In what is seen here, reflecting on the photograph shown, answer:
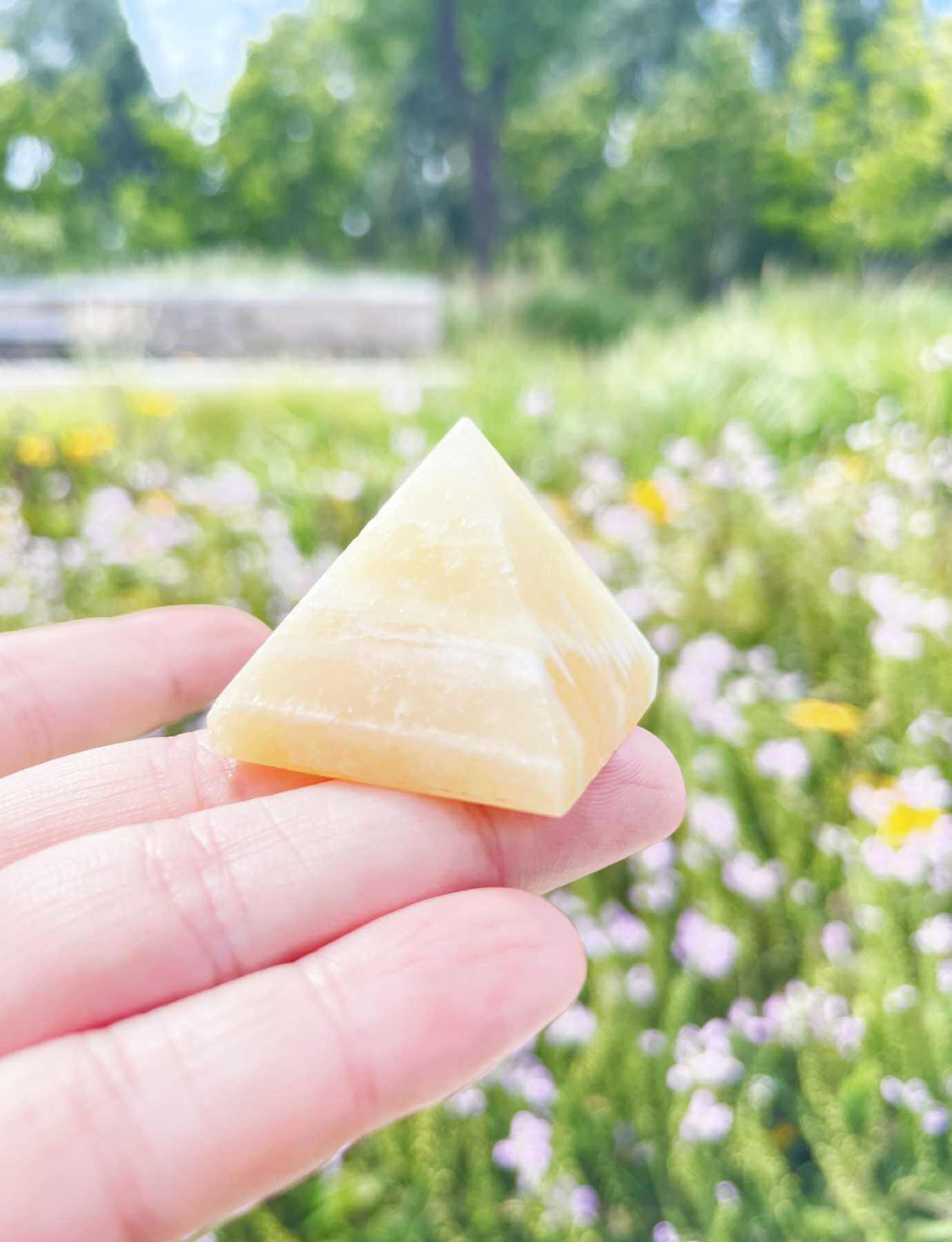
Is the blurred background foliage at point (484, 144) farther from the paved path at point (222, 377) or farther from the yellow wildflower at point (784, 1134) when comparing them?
the yellow wildflower at point (784, 1134)

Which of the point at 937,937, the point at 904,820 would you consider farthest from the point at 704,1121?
the point at 904,820

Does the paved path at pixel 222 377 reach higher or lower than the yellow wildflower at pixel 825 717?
lower

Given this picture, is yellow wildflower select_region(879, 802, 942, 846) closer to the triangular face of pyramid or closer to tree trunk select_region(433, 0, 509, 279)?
the triangular face of pyramid

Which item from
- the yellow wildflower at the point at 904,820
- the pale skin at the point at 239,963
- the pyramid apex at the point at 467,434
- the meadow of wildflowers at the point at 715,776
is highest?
the pyramid apex at the point at 467,434

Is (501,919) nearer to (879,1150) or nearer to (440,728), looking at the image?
(440,728)

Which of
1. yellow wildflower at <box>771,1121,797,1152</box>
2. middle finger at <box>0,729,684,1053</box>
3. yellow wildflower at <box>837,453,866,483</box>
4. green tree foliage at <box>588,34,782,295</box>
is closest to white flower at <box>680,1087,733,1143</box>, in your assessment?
yellow wildflower at <box>771,1121,797,1152</box>

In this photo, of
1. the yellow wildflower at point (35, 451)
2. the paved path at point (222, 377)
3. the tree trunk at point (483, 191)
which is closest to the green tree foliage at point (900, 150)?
the tree trunk at point (483, 191)
